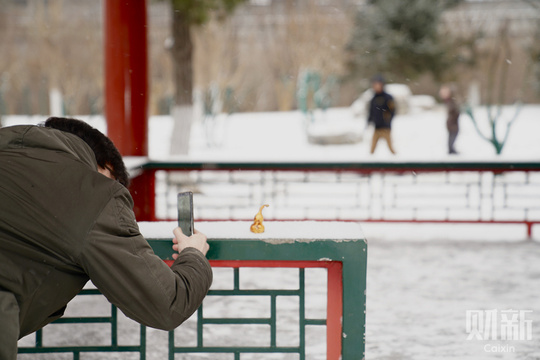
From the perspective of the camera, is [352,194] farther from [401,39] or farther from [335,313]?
[401,39]

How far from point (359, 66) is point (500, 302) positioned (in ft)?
55.5

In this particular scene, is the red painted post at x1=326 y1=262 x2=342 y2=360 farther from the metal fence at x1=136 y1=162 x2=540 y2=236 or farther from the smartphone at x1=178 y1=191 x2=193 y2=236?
the metal fence at x1=136 y1=162 x2=540 y2=236

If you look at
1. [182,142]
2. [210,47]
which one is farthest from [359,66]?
[182,142]

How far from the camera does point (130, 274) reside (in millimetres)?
1415

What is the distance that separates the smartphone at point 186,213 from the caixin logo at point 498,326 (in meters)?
2.05

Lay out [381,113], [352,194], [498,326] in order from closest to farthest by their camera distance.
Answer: [498,326]
[352,194]
[381,113]

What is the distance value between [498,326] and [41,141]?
2989 mm

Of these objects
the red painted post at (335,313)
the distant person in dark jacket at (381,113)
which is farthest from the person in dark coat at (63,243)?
the distant person in dark jacket at (381,113)

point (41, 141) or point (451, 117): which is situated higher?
point (41, 141)

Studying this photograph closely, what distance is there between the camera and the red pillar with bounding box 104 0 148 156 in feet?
17.3

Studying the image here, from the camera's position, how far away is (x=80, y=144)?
60.6 inches

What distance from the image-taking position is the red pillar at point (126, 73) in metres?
5.26


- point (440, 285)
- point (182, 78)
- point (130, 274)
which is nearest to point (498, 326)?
point (440, 285)

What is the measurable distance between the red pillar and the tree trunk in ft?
11.4
